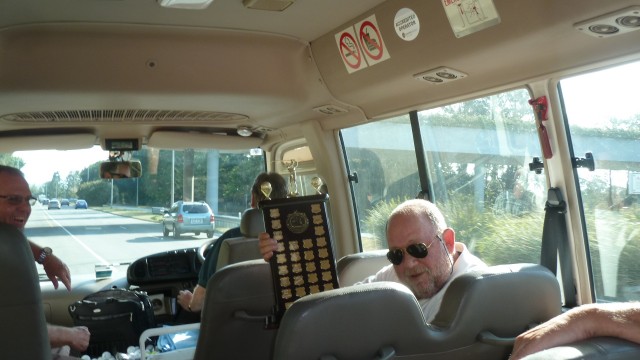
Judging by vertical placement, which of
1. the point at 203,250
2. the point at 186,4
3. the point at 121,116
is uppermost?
the point at 186,4

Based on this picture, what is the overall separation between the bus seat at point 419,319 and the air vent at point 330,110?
3.16 m

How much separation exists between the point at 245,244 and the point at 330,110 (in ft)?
4.69

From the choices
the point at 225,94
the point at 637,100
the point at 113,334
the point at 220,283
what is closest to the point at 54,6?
the point at 225,94

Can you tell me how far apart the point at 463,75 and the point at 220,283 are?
186 cm

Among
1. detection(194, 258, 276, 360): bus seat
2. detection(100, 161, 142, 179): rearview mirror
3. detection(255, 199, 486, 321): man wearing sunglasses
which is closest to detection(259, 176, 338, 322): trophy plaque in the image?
detection(194, 258, 276, 360): bus seat

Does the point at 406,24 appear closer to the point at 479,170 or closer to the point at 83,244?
the point at 479,170

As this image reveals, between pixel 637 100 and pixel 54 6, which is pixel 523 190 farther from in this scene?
pixel 54 6

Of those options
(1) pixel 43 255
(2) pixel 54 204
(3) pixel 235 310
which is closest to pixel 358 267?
(3) pixel 235 310

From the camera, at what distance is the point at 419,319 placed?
2.33 meters

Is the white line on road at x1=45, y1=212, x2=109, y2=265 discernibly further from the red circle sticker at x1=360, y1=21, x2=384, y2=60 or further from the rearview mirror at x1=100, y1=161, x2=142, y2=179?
the red circle sticker at x1=360, y1=21, x2=384, y2=60

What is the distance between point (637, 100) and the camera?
11.0 ft

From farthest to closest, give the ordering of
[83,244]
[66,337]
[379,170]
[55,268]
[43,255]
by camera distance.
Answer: [83,244], [379,170], [43,255], [55,268], [66,337]

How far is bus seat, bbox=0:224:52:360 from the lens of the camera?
3.07 meters

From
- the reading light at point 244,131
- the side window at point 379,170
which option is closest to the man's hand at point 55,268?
the reading light at point 244,131
